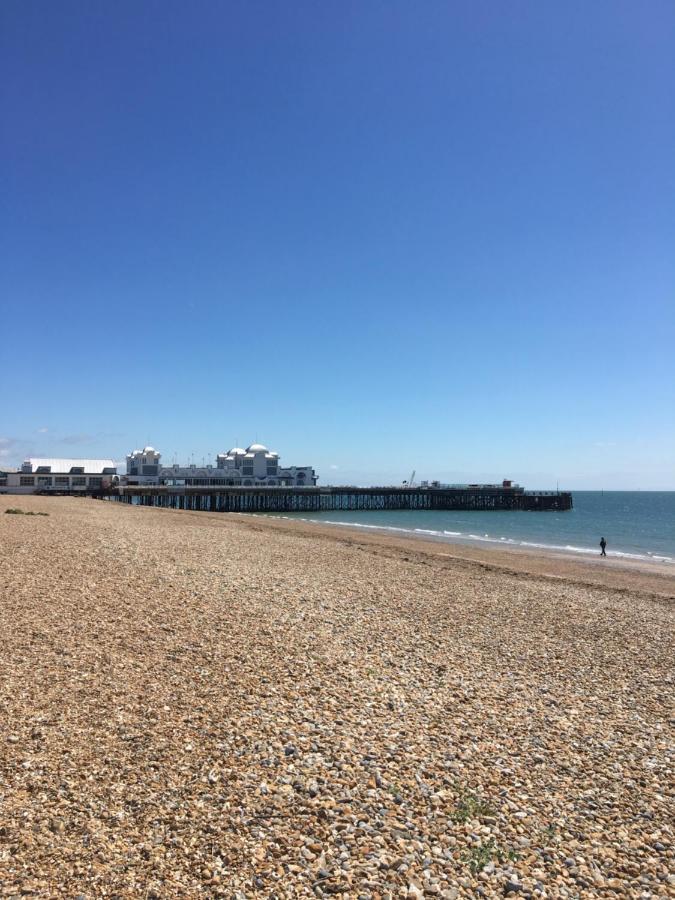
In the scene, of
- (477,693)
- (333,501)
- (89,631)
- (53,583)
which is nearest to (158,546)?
(53,583)

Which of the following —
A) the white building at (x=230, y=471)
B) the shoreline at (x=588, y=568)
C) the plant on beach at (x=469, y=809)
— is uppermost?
the white building at (x=230, y=471)

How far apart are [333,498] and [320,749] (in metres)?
84.4

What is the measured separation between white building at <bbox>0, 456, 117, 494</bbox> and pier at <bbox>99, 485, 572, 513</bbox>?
613 centimetres

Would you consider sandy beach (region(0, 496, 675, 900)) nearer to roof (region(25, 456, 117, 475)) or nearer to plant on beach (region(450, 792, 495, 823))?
plant on beach (region(450, 792, 495, 823))

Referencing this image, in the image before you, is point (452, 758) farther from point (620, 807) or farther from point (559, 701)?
point (559, 701)

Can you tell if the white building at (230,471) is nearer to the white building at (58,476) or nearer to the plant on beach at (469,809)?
the white building at (58,476)

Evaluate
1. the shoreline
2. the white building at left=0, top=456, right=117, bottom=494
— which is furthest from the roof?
the shoreline

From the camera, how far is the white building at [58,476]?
77.2 meters

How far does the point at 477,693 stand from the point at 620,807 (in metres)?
2.33

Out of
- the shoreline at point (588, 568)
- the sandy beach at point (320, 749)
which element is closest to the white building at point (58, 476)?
the shoreline at point (588, 568)

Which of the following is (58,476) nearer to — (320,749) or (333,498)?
(333,498)

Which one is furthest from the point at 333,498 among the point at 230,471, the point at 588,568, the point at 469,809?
the point at 469,809

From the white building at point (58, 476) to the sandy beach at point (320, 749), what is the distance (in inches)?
2945

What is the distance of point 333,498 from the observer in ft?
294
